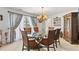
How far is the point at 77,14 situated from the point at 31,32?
0.86 m

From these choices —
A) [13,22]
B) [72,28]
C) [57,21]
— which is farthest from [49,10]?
[13,22]

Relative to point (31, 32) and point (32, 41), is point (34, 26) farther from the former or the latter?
point (32, 41)

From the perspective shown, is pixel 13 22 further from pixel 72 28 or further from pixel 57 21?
pixel 72 28

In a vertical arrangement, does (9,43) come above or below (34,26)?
below

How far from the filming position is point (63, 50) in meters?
2.32

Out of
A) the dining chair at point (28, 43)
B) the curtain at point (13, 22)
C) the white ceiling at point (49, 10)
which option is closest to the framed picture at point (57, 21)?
the white ceiling at point (49, 10)

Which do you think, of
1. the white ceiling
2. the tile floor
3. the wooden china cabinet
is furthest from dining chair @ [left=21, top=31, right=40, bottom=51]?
the wooden china cabinet

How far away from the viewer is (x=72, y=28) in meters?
2.25

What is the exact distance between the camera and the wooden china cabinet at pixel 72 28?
2.21m

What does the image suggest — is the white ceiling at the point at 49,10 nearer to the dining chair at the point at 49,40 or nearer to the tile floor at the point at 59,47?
the dining chair at the point at 49,40

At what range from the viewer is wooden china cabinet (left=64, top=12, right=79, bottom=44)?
87.0 inches

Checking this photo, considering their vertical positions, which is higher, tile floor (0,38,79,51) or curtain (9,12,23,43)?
curtain (9,12,23,43)

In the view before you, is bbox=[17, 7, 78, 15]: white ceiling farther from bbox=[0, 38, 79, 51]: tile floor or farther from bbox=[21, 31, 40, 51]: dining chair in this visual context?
bbox=[0, 38, 79, 51]: tile floor
